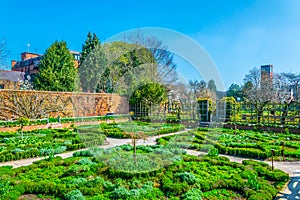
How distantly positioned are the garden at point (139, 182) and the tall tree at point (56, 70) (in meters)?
18.9

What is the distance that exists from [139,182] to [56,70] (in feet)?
74.9

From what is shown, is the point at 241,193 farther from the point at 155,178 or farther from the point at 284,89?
the point at 284,89

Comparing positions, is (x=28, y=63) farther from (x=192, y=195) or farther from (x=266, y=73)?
(x=192, y=195)

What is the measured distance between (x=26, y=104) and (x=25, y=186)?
1250 cm

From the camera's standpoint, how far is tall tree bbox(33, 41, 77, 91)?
77.0ft

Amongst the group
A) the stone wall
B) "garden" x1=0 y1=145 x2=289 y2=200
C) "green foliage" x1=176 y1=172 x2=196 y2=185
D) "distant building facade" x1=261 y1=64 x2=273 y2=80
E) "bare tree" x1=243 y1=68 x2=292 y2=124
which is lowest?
Result: "garden" x1=0 y1=145 x2=289 y2=200

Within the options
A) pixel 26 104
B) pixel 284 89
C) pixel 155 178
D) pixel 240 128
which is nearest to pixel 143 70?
pixel 155 178

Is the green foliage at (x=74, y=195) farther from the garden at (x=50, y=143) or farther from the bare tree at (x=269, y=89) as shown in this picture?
the bare tree at (x=269, y=89)

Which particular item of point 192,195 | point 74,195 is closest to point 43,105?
point 74,195

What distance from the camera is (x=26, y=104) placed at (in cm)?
1506

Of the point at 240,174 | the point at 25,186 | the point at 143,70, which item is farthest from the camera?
the point at 143,70

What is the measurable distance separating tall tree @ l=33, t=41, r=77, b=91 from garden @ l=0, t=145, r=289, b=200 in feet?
62.0

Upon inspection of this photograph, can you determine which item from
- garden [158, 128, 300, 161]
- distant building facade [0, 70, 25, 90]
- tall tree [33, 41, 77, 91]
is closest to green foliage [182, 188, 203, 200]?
garden [158, 128, 300, 161]

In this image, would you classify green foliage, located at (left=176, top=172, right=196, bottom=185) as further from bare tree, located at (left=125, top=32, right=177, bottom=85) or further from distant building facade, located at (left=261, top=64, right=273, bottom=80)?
distant building facade, located at (left=261, top=64, right=273, bottom=80)
